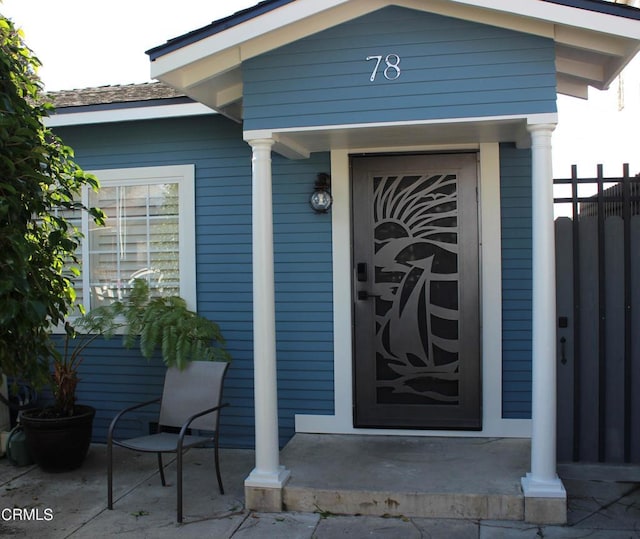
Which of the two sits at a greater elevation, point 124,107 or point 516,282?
point 124,107

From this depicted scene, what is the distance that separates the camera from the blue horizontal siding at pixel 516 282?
5.04m

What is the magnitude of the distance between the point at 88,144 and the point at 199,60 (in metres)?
2.21

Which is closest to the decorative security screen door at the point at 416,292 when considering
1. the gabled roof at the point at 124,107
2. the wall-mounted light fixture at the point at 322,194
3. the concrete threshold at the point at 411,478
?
the wall-mounted light fixture at the point at 322,194

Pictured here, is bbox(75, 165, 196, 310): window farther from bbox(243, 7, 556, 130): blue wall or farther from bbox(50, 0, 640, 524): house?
bbox(243, 7, 556, 130): blue wall

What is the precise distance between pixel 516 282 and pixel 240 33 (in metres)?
2.75

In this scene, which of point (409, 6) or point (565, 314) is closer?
point (409, 6)

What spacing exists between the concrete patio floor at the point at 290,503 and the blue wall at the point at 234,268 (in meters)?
0.58

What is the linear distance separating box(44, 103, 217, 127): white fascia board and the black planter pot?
7.99ft

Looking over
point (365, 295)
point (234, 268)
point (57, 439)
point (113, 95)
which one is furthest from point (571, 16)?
point (57, 439)

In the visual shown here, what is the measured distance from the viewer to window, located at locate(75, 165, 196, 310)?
567 centimetres

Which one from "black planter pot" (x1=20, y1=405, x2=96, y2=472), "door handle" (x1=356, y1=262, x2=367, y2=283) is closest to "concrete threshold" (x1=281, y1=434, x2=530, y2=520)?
"door handle" (x1=356, y1=262, x2=367, y2=283)

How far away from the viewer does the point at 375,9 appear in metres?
4.02

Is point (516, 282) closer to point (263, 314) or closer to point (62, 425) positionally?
point (263, 314)

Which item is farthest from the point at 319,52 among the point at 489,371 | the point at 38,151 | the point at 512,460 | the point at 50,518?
the point at 50,518
